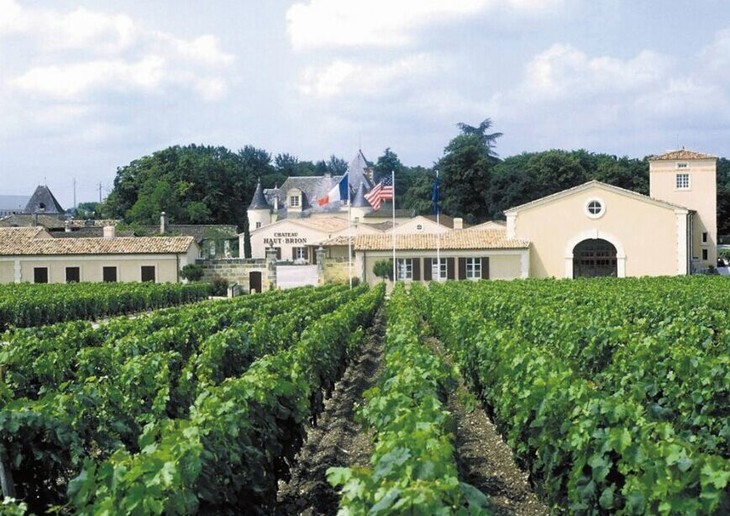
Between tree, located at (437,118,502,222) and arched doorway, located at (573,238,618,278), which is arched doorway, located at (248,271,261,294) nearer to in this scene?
arched doorway, located at (573,238,618,278)

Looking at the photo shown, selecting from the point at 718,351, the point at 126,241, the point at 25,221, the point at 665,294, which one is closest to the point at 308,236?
the point at 126,241

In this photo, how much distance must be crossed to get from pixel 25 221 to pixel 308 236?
3178cm

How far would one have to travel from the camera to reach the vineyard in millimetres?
4715

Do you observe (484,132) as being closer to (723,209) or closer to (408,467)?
(723,209)

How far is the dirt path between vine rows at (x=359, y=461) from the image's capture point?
770 cm

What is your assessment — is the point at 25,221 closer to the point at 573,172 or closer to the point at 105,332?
the point at 573,172

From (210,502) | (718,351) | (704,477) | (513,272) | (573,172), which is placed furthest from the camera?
(573,172)

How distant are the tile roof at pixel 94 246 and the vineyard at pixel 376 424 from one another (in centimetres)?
3232

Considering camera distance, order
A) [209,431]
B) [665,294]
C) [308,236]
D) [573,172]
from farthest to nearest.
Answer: [573,172], [308,236], [665,294], [209,431]

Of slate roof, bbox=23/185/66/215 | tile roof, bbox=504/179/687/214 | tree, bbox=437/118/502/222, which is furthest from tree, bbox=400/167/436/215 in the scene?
slate roof, bbox=23/185/66/215

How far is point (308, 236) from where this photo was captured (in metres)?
64.6

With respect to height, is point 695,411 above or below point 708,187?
below

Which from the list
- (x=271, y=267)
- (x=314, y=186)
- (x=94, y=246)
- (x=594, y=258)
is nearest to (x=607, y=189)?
(x=594, y=258)

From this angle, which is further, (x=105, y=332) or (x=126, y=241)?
(x=126, y=241)
